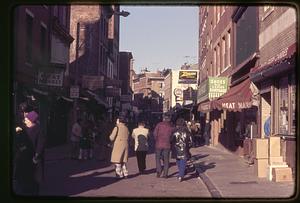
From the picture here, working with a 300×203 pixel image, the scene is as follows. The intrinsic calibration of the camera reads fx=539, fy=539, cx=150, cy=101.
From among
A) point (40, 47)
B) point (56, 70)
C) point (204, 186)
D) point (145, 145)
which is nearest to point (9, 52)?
point (204, 186)

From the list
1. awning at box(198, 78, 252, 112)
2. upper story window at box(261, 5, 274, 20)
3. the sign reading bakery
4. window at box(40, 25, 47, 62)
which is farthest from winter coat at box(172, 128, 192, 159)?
the sign reading bakery

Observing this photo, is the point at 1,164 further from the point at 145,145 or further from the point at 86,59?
the point at 86,59

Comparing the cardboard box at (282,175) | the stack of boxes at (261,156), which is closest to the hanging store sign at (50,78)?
the stack of boxes at (261,156)

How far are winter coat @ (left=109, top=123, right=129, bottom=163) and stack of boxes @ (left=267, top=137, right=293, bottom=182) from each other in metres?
3.40

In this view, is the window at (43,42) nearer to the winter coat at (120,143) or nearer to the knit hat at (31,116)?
the winter coat at (120,143)

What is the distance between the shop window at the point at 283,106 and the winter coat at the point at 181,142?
2.38 metres

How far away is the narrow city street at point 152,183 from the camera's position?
9.67 metres

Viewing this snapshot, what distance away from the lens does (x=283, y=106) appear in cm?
1362

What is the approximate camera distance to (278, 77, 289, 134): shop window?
13.2m

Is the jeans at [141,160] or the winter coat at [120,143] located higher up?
the winter coat at [120,143]

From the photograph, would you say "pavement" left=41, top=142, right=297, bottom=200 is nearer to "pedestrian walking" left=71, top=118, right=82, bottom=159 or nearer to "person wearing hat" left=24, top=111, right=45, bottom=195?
"person wearing hat" left=24, top=111, right=45, bottom=195

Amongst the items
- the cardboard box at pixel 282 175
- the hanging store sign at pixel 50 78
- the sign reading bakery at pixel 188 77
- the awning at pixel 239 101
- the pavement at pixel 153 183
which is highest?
the sign reading bakery at pixel 188 77

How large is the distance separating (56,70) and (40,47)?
8.72ft

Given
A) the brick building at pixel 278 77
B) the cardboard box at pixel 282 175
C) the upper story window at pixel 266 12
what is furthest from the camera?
the upper story window at pixel 266 12
